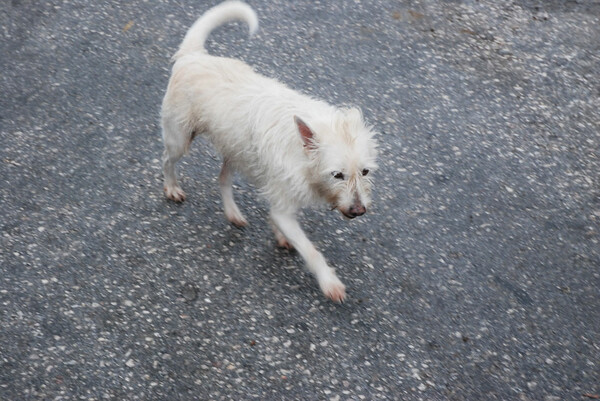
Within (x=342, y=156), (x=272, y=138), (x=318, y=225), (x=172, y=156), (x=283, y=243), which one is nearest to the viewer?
(x=342, y=156)

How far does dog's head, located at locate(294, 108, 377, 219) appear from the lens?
411 centimetres

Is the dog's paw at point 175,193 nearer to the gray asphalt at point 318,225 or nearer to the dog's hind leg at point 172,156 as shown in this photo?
the dog's hind leg at point 172,156

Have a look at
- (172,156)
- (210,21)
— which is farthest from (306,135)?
(210,21)

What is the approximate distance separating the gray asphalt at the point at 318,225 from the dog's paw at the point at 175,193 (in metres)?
0.10

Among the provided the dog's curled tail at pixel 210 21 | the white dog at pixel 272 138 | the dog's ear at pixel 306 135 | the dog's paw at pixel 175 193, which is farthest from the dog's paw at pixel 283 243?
the dog's curled tail at pixel 210 21

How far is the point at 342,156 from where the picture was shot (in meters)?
4.09

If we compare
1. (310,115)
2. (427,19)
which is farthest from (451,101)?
(310,115)

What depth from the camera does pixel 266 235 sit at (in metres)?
5.14

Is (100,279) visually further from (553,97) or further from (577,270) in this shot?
(553,97)

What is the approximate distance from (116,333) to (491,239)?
2.58 metres

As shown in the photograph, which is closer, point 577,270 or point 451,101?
point 577,270

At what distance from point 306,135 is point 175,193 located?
1.49 metres

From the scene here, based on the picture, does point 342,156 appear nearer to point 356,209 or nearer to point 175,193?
point 356,209

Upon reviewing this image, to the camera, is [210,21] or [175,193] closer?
[210,21]
